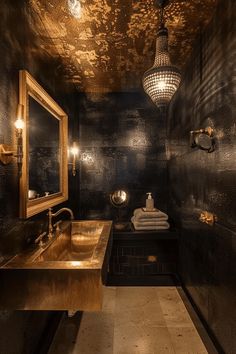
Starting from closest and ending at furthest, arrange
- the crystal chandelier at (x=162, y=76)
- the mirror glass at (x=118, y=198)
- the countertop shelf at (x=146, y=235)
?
1. the crystal chandelier at (x=162, y=76)
2. the countertop shelf at (x=146, y=235)
3. the mirror glass at (x=118, y=198)

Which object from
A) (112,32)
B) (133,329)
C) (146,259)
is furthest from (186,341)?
(112,32)

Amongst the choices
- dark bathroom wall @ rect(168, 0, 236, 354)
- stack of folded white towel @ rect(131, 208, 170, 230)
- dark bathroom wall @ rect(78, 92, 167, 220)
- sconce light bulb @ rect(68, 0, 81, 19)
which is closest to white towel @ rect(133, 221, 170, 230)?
stack of folded white towel @ rect(131, 208, 170, 230)

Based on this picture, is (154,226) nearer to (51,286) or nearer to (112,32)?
(51,286)

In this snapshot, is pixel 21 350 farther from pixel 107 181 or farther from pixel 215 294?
pixel 107 181

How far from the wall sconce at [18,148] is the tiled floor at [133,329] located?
183 cm

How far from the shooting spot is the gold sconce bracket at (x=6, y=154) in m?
1.32

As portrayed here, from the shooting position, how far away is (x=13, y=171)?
4.95 ft

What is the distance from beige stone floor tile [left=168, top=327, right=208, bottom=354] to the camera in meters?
2.03

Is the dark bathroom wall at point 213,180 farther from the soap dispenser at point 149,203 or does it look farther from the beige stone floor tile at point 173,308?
the soap dispenser at point 149,203

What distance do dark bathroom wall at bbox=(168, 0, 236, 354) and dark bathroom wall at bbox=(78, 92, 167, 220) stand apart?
98 cm

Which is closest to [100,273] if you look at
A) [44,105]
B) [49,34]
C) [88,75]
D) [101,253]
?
[101,253]

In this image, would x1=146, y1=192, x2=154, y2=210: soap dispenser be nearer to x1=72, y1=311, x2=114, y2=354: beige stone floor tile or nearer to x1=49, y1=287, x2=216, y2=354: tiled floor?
x1=49, y1=287, x2=216, y2=354: tiled floor

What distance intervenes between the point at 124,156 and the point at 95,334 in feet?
8.39

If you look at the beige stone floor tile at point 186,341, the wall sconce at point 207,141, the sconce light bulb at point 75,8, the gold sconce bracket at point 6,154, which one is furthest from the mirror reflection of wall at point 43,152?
the beige stone floor tile at point 186,341
